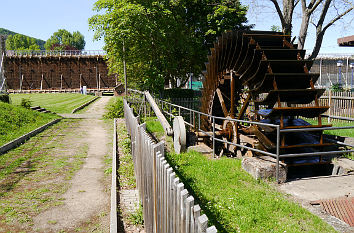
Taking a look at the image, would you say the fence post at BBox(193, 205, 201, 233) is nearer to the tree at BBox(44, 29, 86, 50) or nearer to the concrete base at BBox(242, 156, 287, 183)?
the concrete base at BBox(242, 156, 287, 183)

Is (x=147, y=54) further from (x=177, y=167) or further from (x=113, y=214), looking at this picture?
(x=113, y=214)

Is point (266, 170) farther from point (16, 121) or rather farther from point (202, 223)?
point (16, 121)

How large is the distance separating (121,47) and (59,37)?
127 meters

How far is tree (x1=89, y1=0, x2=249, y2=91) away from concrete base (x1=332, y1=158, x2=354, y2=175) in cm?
1283

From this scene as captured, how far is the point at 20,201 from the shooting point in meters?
5.56

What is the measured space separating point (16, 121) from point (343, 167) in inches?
511

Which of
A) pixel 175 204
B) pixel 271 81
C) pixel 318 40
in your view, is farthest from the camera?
pixel 318 40

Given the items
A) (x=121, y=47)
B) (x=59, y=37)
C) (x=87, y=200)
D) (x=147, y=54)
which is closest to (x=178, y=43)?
(x=147, y=54)

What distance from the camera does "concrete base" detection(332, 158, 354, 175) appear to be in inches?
261

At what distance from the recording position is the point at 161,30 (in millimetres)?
18594

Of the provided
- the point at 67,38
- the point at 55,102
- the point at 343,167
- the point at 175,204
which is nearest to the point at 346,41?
the point at 343,167

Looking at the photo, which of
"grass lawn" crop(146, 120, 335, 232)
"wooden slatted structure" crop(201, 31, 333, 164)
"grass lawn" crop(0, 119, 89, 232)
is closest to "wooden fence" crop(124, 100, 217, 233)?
"grass lawn" crop(146, 120, 335, 232)

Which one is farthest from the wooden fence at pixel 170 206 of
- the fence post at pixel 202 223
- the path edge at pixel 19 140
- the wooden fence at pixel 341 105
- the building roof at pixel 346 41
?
the wooden fence at pixel 341 105

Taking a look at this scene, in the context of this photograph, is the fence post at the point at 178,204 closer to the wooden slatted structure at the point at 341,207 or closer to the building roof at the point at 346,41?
the wooden slatted structure at the point at 341,207
